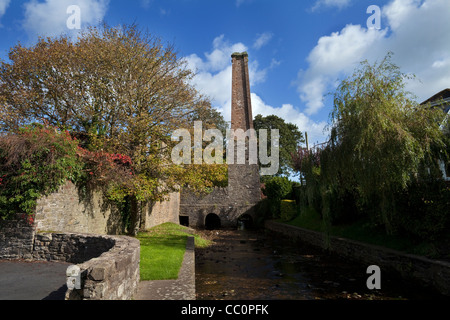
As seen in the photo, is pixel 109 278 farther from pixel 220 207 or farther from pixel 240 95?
pixel 240 95

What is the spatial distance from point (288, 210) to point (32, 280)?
17370 mm

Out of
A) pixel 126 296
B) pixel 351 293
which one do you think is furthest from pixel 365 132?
pixel 126 296

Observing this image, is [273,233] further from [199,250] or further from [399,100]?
[399,100]

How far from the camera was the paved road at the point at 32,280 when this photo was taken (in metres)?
4.35

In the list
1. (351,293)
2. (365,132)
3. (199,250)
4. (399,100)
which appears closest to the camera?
(351,293)

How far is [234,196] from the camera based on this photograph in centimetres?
2569

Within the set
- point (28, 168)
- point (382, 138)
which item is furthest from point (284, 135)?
point (28, 168)

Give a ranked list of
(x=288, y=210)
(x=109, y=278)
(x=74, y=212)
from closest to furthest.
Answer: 1. (x=109, y=278)
2. (x=74, y=212)
3. (x=288, y=210)

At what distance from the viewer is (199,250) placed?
1243 centimetres

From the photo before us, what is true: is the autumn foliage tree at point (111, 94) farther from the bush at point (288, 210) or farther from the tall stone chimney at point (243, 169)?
the tall stone chimney at point (243, 169)

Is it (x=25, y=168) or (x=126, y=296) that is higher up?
(x=25, y=168)

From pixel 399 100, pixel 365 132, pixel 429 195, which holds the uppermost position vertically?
pixel 399 100

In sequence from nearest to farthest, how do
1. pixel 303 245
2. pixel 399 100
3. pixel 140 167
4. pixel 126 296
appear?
pixel 126 296, pixel 399 100, pixel 140 167, pixel 303 245

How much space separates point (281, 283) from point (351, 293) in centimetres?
181
